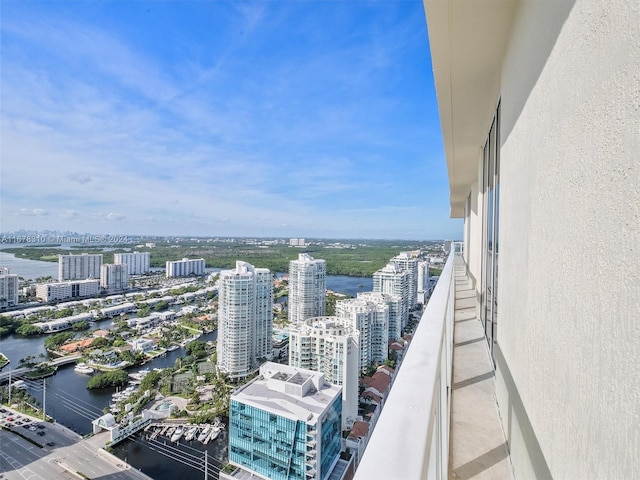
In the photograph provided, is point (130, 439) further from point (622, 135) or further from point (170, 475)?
point (622, 135)

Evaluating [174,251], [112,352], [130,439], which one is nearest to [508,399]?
[130,439]

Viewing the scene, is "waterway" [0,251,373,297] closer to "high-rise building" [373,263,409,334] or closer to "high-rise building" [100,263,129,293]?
"high-rise building" [100,263,129,293]

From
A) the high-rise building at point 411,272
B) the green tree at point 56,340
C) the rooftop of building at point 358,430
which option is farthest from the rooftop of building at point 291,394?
the green tree at point 56,340

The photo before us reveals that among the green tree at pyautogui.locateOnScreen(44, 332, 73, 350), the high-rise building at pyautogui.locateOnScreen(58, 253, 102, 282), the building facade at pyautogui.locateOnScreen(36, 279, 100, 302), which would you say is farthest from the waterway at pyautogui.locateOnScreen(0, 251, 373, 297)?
the green tree at pyautogui.locateOnScreen(44, 332, 73, 350)

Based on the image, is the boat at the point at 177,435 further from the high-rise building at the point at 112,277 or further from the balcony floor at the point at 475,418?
the high-rise building at the point at 112,277

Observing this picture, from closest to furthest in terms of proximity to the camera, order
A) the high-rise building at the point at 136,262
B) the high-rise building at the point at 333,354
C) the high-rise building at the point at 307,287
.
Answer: the high-rise building at the point at 333,354 → the high-rise building at the point at 307,287 → the high-rise building at the point at 136,262

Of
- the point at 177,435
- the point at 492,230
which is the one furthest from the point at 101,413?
the point at 492,230

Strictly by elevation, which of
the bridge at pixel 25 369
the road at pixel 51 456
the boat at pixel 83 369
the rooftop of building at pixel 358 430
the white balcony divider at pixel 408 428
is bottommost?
the road at pixel 51 456

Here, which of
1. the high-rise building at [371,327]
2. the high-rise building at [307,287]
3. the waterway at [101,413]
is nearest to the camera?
the waterway at [101,413]
